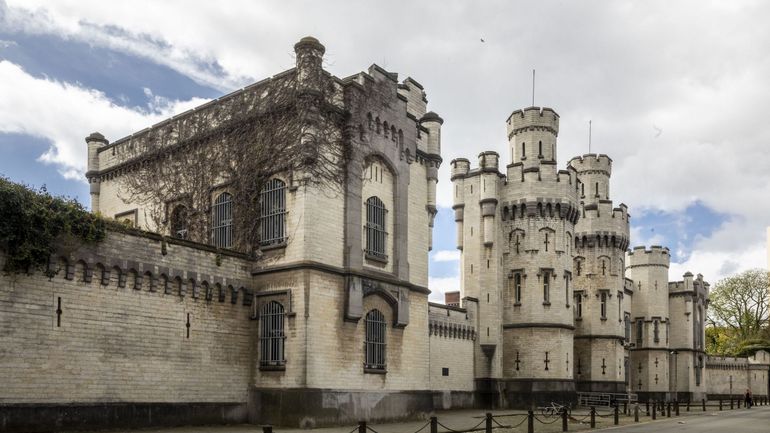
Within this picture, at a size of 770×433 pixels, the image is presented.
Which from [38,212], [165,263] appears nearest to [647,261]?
[165,263]

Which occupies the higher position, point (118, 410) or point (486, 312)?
point (486, 312)

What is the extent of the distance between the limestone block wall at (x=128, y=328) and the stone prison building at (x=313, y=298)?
0.17 ft

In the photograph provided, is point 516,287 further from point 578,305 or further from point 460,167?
point 578,305

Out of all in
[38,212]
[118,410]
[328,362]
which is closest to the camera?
[38,212]

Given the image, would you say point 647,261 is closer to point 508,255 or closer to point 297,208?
point 508,255

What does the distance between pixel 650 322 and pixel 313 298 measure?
45405 mm

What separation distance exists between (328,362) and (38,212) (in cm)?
1081

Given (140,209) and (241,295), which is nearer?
(241,295)

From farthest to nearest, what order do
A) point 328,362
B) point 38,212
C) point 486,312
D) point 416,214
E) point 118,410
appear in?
1. point 486,312
2. point 416,214
3. point 328,362
4. point 118,410
5. point 38,212

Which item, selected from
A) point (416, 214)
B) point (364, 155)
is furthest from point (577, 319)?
point (364, 155)

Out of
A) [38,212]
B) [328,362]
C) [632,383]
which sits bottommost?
[632,383]

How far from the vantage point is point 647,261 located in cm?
6550

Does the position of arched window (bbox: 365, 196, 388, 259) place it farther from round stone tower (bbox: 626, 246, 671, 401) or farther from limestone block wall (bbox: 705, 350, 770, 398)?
limestone block wall (bbox: 705, 350, 770, 398)

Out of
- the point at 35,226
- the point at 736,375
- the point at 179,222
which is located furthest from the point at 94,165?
the point at 736,375
